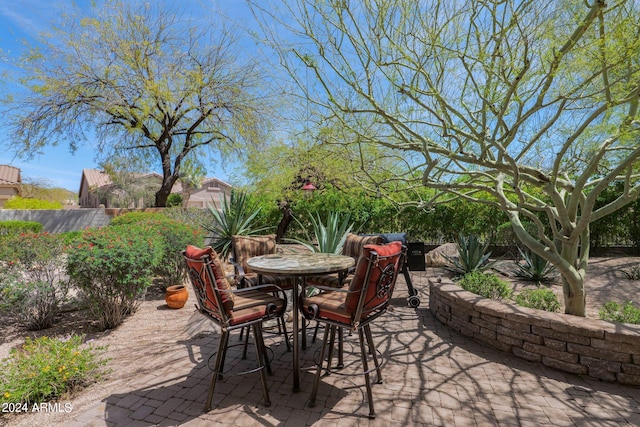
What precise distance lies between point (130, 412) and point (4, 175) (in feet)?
120

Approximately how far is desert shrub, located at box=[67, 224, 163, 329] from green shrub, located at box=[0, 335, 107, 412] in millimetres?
971

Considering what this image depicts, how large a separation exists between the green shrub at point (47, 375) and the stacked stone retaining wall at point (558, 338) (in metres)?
3.58

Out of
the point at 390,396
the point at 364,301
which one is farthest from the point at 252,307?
the point at 390,396

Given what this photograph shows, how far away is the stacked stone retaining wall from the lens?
8.25 feet

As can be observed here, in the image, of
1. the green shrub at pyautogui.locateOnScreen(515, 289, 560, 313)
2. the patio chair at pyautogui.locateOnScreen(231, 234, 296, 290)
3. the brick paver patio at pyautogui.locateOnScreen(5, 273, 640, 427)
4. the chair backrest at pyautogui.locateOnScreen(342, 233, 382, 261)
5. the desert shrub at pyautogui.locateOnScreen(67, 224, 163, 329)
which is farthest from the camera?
the chair backrest at pyautogui.locateOnScreen(342, 233, 382, 261)

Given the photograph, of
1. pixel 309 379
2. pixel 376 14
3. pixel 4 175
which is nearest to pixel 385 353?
pixel 309 379

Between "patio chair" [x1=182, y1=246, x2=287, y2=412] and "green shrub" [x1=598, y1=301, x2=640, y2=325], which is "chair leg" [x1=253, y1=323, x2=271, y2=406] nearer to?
"patio chair" [x1=182, y1=246, x2=287, y2=412]

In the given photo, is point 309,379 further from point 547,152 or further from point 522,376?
point 547,152

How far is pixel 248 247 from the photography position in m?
3.98

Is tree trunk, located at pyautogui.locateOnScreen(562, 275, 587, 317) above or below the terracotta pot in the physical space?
above

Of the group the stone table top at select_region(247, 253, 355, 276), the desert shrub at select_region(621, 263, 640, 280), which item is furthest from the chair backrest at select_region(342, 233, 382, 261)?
the desert shrub at select_region(621, 263, 640, 280)

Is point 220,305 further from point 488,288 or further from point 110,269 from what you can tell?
point 488,288

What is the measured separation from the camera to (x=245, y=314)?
234cm

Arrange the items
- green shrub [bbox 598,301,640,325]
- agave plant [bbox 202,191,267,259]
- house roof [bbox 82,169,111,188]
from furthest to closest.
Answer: house roof [bbox 82,169,111,188], agave plant [bbox 202,191,267,259], green shrub [bbox 598,301,640,325]
